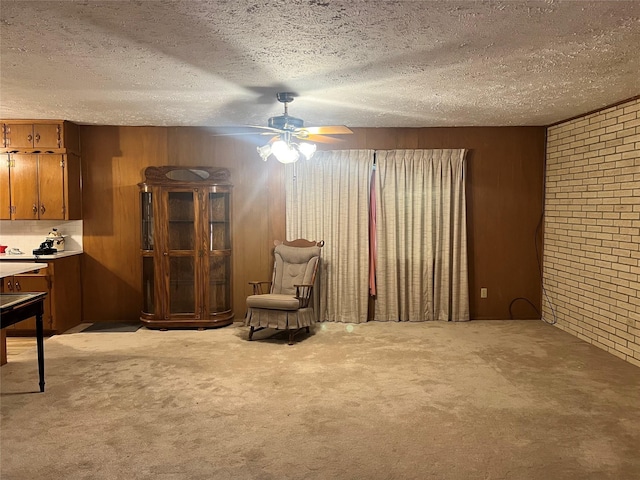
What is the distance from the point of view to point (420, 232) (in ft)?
19.0

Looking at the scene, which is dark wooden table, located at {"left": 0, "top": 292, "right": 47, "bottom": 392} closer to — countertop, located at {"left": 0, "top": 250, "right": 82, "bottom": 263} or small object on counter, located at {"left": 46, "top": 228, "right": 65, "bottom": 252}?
countertop, located at {"left": 0, "top": 250, "right": 82, "bottom": 263}

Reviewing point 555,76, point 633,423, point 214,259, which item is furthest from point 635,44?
point 214,259

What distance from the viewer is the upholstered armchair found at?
4.89 m

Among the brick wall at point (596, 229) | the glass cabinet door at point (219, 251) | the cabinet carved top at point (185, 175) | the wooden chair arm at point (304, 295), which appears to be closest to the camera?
the brick wall at point (596, 229)

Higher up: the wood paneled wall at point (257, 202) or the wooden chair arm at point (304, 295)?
the wood paneled wall at point (257, 202)

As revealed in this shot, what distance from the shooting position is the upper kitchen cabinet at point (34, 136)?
5.25m

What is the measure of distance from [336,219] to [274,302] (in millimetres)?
1430

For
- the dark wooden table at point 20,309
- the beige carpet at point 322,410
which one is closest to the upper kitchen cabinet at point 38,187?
the beige carpet at point 322,410

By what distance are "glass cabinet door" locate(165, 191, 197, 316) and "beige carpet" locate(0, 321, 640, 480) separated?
577 mm

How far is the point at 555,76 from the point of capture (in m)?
3.56

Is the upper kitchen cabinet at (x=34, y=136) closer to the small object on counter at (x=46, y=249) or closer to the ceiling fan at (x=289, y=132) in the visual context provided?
the small object on counter at (x=46, y=249)

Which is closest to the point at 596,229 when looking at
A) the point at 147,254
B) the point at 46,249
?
the point at 147,254

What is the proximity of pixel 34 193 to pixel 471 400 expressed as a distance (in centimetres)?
489

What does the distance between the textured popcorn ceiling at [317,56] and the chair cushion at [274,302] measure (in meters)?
1.87
